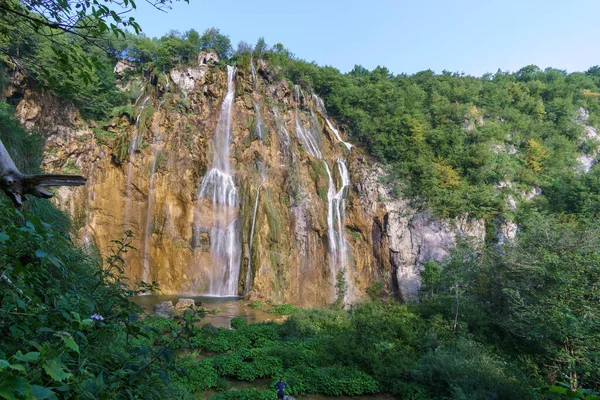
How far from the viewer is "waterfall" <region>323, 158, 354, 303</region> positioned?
1970 centimetres

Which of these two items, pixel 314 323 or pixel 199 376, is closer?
pixel 199 376

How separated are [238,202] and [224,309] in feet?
21.2

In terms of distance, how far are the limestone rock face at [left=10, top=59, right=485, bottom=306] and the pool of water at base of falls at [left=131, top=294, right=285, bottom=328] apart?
3.25 ft

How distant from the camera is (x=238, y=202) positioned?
1986cm

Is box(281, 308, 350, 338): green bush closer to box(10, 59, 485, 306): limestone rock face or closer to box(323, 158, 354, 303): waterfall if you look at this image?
box(10, 59, 485, 306): limestone rock face

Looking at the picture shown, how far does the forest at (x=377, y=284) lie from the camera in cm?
198

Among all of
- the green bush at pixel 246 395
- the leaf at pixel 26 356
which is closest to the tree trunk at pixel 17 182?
the leaf at pixel 26 356

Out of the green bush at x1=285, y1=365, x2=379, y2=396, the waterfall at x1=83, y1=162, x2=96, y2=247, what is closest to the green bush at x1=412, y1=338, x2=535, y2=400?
the green bush at x1=285, y1=365, x2=379, y2=396

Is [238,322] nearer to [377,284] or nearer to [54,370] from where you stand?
[377,284]

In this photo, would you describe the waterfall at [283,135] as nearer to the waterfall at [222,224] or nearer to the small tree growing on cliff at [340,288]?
the waterfall at [222,224]

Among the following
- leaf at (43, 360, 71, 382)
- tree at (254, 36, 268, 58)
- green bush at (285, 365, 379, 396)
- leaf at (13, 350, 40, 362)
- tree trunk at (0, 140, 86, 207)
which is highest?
tree at (254, 36, 268, 58)

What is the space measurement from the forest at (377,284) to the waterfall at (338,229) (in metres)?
2.35

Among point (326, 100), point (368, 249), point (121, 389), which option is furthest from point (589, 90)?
point (121, 389)

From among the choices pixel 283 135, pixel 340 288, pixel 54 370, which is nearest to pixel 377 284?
pixel 340 288
